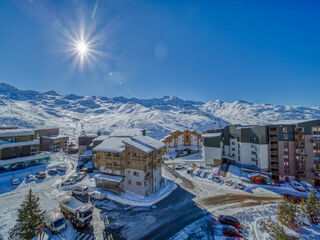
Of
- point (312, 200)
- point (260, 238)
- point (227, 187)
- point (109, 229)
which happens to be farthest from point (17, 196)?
point (312, 200)

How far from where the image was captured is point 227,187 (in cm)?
3391

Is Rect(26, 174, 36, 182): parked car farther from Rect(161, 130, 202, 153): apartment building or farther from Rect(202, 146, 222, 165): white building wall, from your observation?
Rect(161, 130, 202, 153): apartment building

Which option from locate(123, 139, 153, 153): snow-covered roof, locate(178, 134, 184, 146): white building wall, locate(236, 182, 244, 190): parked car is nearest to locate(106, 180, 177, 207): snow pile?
locate(123, 139, 153, 153): snow-covered roof

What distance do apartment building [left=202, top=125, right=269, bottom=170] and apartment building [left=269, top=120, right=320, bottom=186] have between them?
2.30 meters

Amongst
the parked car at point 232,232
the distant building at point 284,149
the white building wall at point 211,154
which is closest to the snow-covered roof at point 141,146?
the parked car at point 232,232

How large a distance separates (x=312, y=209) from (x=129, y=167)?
102 feet

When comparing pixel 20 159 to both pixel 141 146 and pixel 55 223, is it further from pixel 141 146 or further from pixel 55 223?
pixel 141 146

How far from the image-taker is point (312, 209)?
69.0 feet

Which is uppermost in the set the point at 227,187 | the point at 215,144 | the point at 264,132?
the point at 264,132

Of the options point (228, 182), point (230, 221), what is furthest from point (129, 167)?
point (228, 182)

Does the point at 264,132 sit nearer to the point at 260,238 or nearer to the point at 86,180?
the point at 260,238

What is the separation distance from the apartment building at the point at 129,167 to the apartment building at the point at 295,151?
35.0 meters

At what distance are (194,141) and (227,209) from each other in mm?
55697

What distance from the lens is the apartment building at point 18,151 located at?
3959 cm
